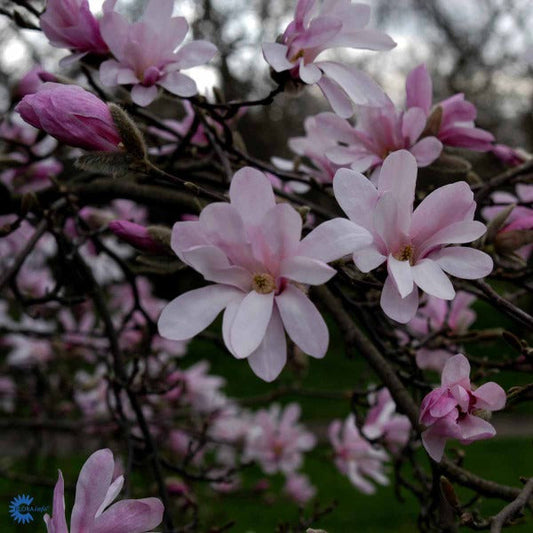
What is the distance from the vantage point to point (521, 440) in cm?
545

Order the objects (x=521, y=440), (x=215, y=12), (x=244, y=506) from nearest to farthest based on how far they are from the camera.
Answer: (x=244, y=506)
(x=521, y=440)
(x=215, y=12)

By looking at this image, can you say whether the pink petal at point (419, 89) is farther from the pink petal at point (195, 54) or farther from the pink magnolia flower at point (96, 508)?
the pink magnolia flower at point (96, 508)

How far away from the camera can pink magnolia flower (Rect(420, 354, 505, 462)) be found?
60cm

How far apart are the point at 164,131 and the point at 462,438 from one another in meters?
0.72

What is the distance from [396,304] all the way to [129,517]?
0.29 meters

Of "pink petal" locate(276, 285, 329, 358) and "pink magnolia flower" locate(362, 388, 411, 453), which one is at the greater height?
"pink petal" locate(276, 285, 329, 358)

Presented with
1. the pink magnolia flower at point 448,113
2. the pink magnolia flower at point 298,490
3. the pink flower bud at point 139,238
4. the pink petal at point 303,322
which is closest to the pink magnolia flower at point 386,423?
the pink magnolia flower at point 448,113

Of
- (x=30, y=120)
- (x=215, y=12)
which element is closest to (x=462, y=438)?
(x=30, y=120)

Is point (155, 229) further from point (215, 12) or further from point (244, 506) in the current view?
point (215, 12)

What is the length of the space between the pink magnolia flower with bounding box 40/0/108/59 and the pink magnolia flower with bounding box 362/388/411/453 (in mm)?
916

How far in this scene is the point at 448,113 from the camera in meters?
0.90

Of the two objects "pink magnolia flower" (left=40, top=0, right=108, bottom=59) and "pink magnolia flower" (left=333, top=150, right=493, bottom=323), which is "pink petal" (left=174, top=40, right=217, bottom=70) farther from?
"pink magnolia flower" (left=333, top=150, right=493, bottom=323)

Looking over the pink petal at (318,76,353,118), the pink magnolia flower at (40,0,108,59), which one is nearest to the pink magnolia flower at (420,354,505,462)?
the pink petal at (318,76,353,118)

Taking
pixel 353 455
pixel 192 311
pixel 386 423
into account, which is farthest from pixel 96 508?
pixel 353 455
